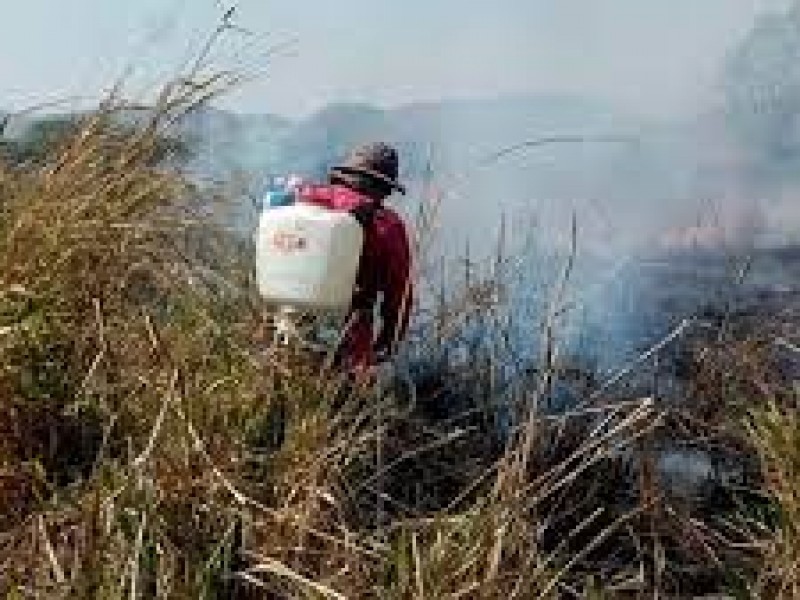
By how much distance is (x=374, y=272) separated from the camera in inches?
201

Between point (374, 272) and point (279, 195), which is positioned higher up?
point (279, 195)

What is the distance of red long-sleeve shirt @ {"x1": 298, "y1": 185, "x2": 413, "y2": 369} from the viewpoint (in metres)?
5.10

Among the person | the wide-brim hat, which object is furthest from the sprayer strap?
the wide-brim hat

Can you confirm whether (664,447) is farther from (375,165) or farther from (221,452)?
(221,452)

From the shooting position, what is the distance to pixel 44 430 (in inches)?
173

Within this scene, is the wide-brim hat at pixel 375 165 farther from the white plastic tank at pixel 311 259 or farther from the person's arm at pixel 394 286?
the white plastic tank at pixel 311 259

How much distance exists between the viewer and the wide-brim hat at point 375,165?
525 centimetres

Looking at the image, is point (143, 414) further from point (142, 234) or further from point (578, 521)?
point (578, 521)

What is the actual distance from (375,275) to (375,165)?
341 millimetres

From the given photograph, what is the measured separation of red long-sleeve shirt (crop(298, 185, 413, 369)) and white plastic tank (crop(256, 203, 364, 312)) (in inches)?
3.0

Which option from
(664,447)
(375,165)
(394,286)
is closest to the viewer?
(394,286)

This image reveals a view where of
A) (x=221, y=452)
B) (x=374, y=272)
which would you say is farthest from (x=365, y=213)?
(x=221, y=452)

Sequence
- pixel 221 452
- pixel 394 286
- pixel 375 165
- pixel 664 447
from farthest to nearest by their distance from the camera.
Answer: pixel 664 447 < pixel 375 165 < pixel 394 286 < pixel 221 452

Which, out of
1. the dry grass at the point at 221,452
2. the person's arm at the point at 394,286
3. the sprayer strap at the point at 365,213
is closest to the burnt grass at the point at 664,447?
the dry grass at the point at 221,452
